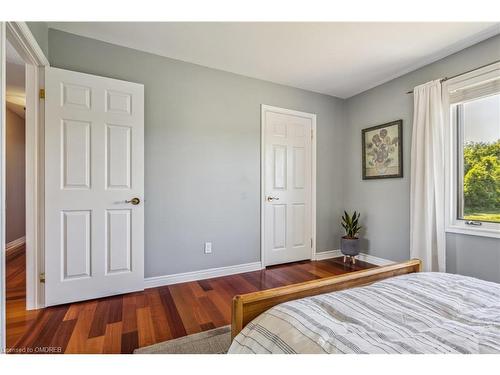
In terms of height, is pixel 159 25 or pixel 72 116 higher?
pixel 159 25

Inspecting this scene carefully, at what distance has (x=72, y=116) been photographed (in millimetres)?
1991

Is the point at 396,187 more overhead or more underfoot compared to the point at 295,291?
more overhead

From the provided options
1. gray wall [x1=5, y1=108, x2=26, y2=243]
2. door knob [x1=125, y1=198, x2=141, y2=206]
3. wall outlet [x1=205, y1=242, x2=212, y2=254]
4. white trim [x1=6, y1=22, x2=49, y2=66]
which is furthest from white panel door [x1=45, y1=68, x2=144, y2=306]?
gray wall [x1=5, y1=108, x2=26, y2=243]

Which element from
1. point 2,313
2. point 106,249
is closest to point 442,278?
point 2,313

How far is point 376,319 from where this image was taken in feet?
2.77

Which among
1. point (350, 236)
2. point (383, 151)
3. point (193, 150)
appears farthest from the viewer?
point (350, 236)

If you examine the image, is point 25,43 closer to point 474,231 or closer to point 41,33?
point 41,33

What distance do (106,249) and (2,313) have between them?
0.89 meters

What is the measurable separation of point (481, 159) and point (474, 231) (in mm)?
690

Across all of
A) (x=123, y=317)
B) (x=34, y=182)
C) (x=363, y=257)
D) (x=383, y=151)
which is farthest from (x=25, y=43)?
(x=363, y=257)

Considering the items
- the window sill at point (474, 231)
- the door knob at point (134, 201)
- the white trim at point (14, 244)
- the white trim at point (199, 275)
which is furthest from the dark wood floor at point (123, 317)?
the window sill at point (474, 231)
